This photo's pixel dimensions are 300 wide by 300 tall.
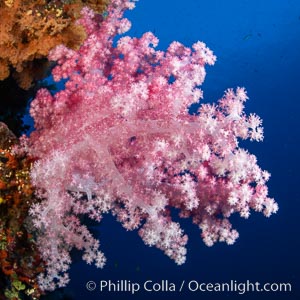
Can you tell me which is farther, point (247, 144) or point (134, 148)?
point (247, 144)

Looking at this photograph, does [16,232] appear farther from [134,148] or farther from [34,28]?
[34,28]

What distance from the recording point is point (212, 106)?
12.1 feet

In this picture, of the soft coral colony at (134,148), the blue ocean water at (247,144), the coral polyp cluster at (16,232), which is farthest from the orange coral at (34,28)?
the blue ocean water at (247,144)

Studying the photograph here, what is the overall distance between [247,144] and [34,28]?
118 feet

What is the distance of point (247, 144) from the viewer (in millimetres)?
37969

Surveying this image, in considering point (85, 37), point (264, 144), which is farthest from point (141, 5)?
point (85, 37)

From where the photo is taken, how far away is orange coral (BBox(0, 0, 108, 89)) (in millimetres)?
3896

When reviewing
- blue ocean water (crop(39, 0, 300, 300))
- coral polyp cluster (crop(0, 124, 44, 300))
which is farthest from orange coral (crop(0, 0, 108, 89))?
blue ocean water (crop(39, 0, 300, 300))

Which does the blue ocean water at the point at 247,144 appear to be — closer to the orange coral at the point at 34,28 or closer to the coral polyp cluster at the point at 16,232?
the coral polyp cluster at the point at 16,232

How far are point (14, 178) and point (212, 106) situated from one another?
2.52 metres

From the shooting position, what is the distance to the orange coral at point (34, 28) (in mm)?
3896

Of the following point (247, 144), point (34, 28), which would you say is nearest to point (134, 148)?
point (34, 28)

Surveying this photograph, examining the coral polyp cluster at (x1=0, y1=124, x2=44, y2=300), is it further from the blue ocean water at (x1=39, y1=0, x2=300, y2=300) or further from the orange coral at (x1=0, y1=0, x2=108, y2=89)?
the blue ocean water at (x1=39, y1=0, x2=300, y2=300)

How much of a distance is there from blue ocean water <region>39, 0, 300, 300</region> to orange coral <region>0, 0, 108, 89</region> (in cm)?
2421
